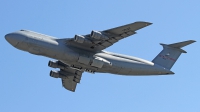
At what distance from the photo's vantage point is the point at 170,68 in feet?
101

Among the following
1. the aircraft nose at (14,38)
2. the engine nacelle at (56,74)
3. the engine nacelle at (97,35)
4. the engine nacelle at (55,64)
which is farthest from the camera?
the engine nacelle at (56,74)

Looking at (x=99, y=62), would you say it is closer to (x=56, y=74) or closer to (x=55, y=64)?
(x=55, y=64)

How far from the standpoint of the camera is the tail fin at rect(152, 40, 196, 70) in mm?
30562

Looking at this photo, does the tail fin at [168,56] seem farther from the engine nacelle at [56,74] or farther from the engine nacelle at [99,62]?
the engine nacelle at [56,74]

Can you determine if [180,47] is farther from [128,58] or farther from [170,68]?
[128,58]

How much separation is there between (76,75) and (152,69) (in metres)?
6.29

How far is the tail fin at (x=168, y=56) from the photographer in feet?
100

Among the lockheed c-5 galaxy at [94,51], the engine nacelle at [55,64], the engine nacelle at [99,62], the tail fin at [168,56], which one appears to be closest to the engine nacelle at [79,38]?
the lockheed c-5 galaxy at [94,51]

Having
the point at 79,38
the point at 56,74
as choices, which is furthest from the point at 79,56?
the point at 56,74

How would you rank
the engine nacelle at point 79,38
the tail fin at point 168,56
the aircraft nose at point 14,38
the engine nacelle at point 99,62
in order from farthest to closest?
the tail fin at point 168,56 → the engine nacelle at point 99,62 → the engine nacelle at point 79,38 → the aircraft nose at point 14,38

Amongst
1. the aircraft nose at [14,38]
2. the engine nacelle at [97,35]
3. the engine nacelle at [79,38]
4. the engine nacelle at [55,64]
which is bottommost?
the engine nacelle at [55,64]

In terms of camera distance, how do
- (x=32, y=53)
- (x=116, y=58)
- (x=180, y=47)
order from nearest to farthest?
(x=32, y=53) → (x=116, y=58) → (x=180, y=47)

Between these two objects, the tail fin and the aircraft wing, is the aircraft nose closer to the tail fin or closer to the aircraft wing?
the aircraft wing

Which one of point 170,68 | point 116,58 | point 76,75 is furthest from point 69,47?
point 170,68
